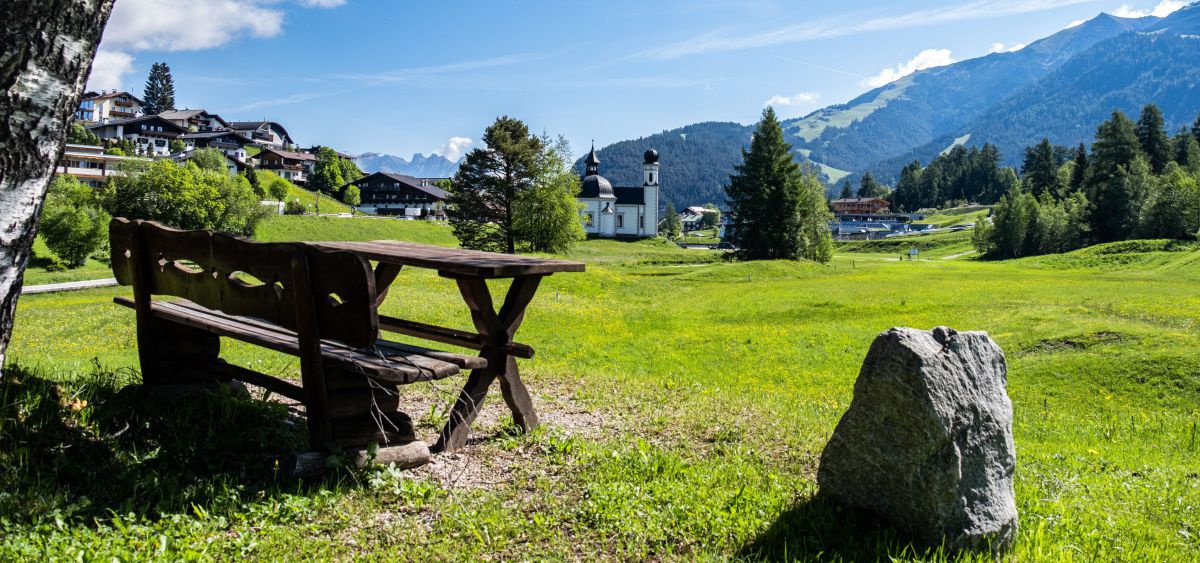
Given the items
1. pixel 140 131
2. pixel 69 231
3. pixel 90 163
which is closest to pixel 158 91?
pixel 140 131

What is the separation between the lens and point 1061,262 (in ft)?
193

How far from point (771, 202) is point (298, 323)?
60.9 m

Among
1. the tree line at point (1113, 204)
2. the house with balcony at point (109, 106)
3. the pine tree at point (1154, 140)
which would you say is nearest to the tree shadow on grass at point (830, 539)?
the tree line at point (1113, 204)

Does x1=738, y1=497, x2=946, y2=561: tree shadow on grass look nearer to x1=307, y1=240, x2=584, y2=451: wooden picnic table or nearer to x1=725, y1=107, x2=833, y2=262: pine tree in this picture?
x1=307, y1=240, x2=584, y2=451: wooden picnic table

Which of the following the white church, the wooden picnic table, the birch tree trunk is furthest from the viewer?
the white church

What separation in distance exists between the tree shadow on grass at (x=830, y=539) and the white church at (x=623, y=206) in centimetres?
12775

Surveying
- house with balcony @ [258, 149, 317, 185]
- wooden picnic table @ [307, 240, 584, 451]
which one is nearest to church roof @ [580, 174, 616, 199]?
house with balcony @ [258, 149, 317, 185]

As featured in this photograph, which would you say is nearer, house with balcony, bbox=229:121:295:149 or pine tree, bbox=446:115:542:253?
pine tree, bbox=446:115:542:253

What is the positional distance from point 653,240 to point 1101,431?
122m

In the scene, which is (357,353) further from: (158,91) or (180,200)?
(158,91)

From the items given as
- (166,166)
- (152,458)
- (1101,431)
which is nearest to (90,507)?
(152,458)

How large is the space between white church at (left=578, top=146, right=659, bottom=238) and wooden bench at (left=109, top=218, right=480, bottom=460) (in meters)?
126

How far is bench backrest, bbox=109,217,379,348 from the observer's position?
16.7 feet

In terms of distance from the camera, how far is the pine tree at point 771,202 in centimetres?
6328
